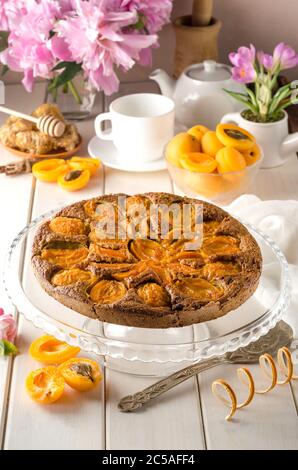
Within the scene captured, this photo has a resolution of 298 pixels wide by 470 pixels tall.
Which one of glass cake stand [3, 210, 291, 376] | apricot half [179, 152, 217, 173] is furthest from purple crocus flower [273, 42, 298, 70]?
glass cake stand [3, 210, 291, 376]

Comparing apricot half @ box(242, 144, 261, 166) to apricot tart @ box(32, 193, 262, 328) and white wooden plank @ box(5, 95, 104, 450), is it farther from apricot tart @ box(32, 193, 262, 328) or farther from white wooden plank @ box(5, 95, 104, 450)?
white wooden plank @ box(5, 95, 104, 450)

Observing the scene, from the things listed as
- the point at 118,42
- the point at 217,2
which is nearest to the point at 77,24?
the point at 118,42

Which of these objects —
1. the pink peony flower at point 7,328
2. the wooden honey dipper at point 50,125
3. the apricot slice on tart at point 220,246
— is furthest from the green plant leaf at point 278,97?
the pink peony flower at point 7,328

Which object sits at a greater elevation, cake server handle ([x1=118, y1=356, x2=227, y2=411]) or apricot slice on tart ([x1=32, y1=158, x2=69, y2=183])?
apricot slice on tart ([x1=32, y1=158, x2=69, y2=183])

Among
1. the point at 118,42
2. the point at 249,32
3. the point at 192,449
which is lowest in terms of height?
the point at 192,449

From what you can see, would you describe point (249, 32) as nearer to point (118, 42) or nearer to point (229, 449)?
point (118, 42)

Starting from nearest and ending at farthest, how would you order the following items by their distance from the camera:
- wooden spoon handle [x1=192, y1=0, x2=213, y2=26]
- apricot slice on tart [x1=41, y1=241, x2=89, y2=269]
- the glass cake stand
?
1. the glass cake stand
2. apricot slice on tart [x1=41, y1=241, x2=89, y2=269]
3. wooden spoon handle [x1=192, y1=0, x2=213, y2=26]
